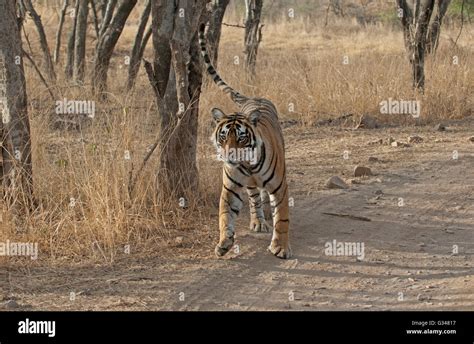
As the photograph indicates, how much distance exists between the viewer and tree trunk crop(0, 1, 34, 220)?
699 cm

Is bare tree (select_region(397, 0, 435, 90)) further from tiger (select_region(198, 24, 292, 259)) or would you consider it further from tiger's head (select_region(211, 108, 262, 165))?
tiger's head (select_region(211, 108, 262, 165))

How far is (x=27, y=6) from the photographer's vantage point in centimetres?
1502

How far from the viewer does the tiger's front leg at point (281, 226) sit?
21.4 feet

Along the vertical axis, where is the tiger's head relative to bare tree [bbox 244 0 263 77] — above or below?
below

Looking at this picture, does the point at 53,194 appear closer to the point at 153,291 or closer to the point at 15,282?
the point at 15,282

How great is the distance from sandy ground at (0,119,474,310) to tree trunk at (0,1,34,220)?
36.7 inches

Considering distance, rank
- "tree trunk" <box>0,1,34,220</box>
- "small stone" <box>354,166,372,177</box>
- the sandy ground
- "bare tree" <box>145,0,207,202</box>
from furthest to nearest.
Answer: "small stone" <box>354,166,372,177</box>, "bare tree" <box>145,0,207,202</box>, "tree trunk" <box>0,1,34,220</box>, the sandy ground

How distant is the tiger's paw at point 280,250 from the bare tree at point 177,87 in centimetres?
125

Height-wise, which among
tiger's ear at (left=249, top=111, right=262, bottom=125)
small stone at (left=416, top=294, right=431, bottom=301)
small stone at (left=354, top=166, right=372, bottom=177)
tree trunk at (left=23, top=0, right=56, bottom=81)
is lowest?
small stone at (left=416, top=294, right=431, bottom=301)

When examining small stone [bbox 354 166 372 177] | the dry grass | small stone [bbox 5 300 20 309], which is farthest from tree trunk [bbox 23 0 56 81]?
small stone [bbox 5 300 20 309]

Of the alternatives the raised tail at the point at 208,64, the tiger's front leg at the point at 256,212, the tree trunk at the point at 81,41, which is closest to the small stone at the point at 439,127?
the raised tail at the point at 208,64

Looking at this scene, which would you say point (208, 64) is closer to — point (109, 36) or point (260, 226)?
point (260, 226)

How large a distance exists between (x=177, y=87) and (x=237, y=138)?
1487mm

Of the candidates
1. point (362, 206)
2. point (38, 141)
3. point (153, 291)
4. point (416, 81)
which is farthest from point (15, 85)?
point (416, 81)
